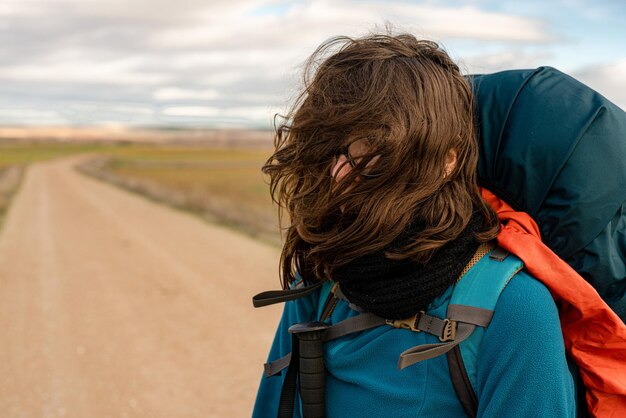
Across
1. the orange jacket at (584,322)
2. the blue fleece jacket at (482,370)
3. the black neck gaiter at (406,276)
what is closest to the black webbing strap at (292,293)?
the blue fleece jacket at (482,370)

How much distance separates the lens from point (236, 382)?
16.7ft

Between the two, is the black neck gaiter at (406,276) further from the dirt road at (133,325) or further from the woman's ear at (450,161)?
the dirt road at (133,325)

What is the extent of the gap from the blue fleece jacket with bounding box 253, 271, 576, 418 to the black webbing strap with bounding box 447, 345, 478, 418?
0.05ft

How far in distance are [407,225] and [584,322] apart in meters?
0.34

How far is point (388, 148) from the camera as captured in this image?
3.60 ft

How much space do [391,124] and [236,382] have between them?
435 cm

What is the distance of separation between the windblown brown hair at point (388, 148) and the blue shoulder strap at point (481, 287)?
0.17 ft

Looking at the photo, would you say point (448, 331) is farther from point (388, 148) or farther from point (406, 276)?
point (388, 148)

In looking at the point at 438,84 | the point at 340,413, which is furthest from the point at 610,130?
the point at 340,413

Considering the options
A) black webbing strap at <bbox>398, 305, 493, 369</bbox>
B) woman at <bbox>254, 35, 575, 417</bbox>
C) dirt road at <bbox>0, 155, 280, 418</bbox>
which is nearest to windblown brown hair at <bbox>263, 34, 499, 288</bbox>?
woman at <bbox>254, 35, 575, 417</bbox>

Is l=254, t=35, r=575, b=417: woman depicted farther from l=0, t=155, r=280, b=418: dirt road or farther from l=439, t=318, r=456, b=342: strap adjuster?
l=0, t=155, r=280, b=418: dirt road

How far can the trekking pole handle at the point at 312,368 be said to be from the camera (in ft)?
4.20

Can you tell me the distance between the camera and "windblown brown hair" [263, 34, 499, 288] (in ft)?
3.59

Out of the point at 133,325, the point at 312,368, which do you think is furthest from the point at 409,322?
the point at 133,325
